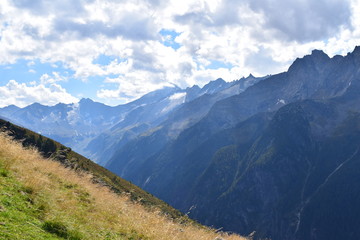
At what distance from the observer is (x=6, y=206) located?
1124 cm

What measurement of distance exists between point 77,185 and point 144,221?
5.63m

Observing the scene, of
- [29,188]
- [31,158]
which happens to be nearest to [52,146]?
[31,158]

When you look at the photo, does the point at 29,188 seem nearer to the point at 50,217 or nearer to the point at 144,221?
the point at 50,217

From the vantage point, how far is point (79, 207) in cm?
1490

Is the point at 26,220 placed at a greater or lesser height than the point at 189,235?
greater

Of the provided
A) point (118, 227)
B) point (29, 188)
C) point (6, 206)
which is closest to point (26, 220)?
point (6, 206)

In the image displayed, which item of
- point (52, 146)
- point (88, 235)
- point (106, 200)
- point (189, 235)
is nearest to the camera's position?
point (88, 235)

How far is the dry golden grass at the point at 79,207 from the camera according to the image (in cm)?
1276

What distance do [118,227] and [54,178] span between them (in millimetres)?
6605

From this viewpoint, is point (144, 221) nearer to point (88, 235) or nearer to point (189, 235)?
point (189, 235)

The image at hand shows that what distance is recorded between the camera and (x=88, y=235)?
1175 centimetres

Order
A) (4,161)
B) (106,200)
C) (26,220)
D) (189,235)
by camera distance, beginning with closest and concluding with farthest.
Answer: (26,220), (4,161), (189,235), (106,200)

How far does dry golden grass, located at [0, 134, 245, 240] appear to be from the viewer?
12.8 metres

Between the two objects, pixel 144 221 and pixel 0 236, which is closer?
pixel 0 236
